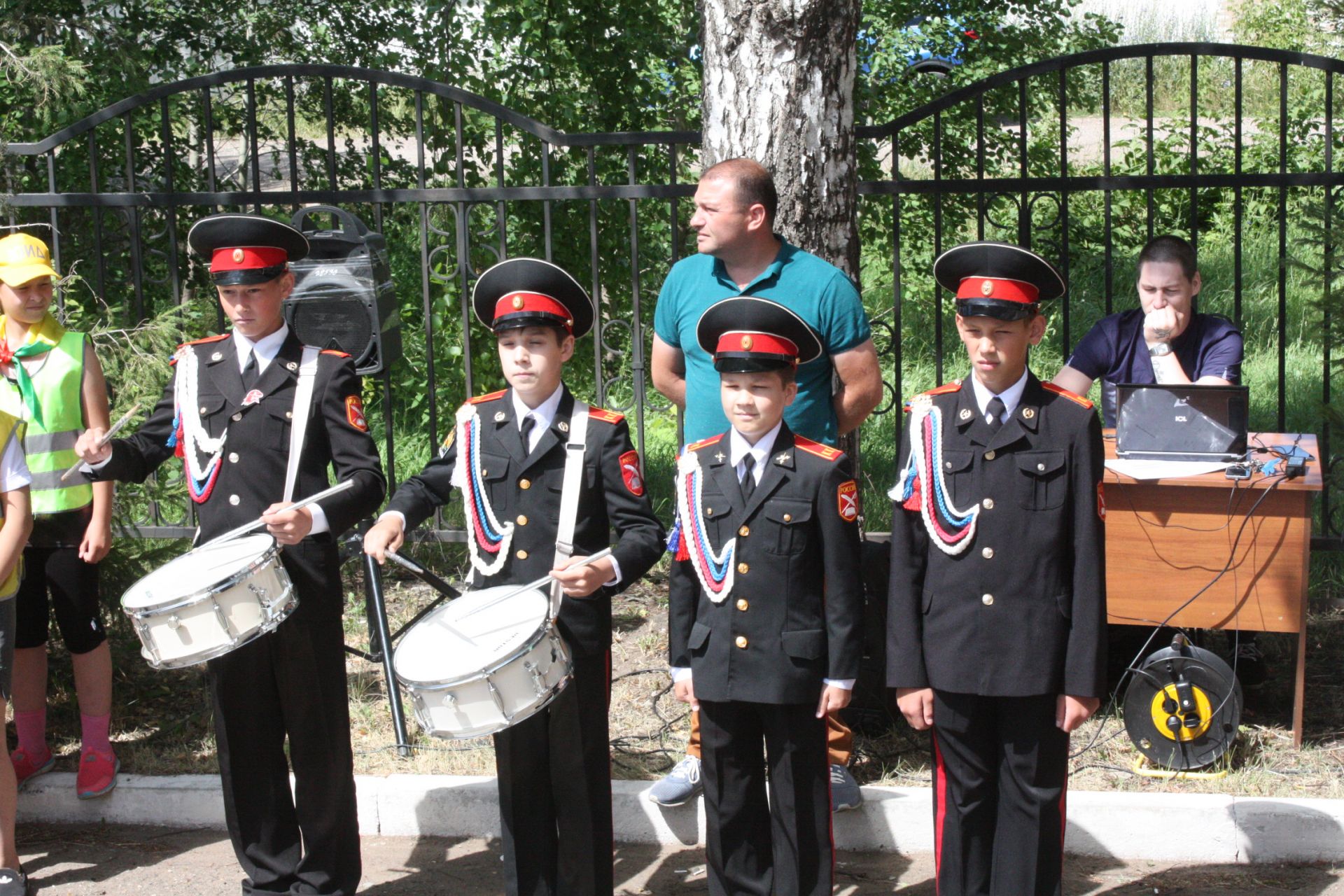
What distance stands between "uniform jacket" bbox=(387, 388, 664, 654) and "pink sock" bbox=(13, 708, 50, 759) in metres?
2.08

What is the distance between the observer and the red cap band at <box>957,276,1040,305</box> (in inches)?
133

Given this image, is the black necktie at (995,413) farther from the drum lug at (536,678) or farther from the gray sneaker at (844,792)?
the gray sneaker at (844,792)

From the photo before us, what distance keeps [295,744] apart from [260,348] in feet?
3.60

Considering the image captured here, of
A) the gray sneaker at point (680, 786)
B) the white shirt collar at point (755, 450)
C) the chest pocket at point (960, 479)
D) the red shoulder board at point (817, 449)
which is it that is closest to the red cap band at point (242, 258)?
the white shirt collar at point (755, 450)

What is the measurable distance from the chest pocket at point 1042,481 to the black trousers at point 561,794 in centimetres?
119

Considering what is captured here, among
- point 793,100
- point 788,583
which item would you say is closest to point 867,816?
point 788,583

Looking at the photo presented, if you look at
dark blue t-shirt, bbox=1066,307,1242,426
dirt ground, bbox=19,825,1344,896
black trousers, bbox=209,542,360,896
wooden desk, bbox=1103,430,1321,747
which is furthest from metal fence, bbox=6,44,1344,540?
black trousers, bbox=209,542,360,896

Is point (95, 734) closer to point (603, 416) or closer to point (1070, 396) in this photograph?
point (603, 416)

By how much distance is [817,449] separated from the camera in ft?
11.6

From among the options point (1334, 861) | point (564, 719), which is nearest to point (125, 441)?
point (564, 719)

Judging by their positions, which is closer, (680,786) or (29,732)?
(680,786)

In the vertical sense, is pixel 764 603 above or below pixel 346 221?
below

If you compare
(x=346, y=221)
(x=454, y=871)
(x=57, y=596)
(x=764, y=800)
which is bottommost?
(x=454, y=871)

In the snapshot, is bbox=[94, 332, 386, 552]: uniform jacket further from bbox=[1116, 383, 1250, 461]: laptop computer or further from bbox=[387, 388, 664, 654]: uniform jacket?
bbox=[1116, 383, 1250, 461]: laptop computer
